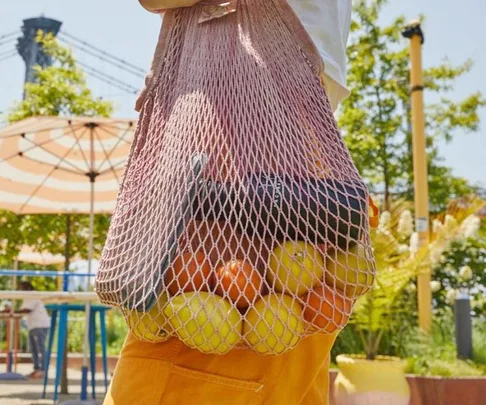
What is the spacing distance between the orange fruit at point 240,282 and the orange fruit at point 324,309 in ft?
0.33

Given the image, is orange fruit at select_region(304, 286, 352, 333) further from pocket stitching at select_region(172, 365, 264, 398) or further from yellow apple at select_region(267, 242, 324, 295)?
pocket stitching at select_region(172, 365, 264, 398)

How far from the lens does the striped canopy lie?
639cm

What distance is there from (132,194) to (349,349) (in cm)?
509

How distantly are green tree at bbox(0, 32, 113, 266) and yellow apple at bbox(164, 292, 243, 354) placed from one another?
425 inches

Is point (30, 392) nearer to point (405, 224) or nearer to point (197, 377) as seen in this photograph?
point (405, 224)

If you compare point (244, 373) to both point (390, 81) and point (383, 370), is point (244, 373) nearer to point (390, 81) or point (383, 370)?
point (383, 370)

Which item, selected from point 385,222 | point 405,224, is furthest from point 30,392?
point 405,224

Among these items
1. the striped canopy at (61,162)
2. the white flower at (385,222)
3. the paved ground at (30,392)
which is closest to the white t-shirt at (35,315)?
the paved ground at (30,392)

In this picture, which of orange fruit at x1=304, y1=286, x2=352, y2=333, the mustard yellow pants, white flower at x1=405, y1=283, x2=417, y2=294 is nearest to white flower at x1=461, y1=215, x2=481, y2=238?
white flower at x1=405, y1=283, x2=417, y2=294

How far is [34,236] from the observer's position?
12281mm

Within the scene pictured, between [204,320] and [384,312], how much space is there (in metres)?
4.72

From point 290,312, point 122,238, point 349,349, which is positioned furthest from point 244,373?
point 349,349

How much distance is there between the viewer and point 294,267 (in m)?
1.22

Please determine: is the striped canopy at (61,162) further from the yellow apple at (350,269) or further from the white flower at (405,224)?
the yellow apple at (350,269)
